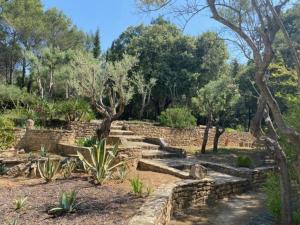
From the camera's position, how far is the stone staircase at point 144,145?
14.2 metres

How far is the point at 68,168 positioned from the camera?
31.1 feet

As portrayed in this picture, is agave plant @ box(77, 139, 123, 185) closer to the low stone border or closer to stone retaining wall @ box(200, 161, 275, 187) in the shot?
the low stone border

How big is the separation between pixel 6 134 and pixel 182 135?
418 inches

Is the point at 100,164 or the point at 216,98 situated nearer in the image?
the point at 100,164

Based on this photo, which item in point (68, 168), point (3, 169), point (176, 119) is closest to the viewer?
point (68, 168)

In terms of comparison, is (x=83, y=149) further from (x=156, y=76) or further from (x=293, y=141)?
(x=156, y=76)

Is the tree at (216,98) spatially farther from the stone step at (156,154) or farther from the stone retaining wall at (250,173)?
the stone retaining wall at (250,173)

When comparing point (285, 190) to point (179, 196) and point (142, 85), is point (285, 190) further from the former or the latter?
point (142, 85)

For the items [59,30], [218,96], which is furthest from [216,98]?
[59,30]

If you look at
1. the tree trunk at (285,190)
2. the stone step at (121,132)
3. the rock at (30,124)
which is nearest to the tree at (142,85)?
the stone step at (121,132)

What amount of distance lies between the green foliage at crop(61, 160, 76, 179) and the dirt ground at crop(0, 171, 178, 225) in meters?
0.24

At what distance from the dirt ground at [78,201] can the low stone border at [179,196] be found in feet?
1.13

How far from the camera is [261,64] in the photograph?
20.6ft

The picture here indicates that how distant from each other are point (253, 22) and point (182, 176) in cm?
455
